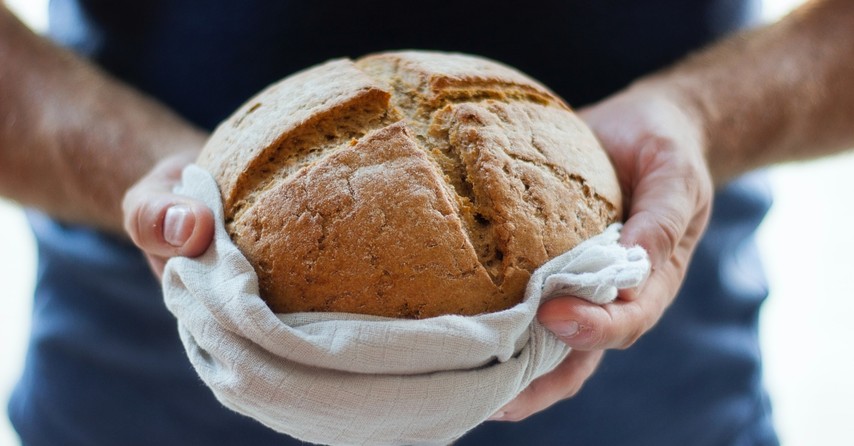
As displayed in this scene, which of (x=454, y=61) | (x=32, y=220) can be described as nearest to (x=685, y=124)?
(x=454, y=61)

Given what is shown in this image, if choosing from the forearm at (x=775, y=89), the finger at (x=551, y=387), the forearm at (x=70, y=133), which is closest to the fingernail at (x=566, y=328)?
the finger at (x=551, y=387)

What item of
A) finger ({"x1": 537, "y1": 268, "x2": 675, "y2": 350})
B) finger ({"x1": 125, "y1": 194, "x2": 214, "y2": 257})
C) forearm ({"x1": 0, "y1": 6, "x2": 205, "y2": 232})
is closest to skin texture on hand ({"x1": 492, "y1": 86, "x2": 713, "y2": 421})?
finger ({"x1": 537, "y1": 268, "x2": 675, "y2": 350})

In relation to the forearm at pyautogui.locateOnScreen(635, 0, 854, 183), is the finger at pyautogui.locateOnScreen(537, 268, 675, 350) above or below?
below

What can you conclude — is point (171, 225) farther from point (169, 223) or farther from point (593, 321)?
point (593, 321)

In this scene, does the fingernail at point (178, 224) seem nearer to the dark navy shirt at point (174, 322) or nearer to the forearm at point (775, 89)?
the dark navy shirt at point (174, 322)

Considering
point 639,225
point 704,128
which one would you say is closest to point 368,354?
point 639,225

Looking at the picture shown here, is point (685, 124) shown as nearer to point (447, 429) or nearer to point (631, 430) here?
point (631, 430)

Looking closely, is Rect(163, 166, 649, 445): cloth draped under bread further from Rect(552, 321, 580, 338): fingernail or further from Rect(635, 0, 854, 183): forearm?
Rect(635, 0, 854, 183): forearm
